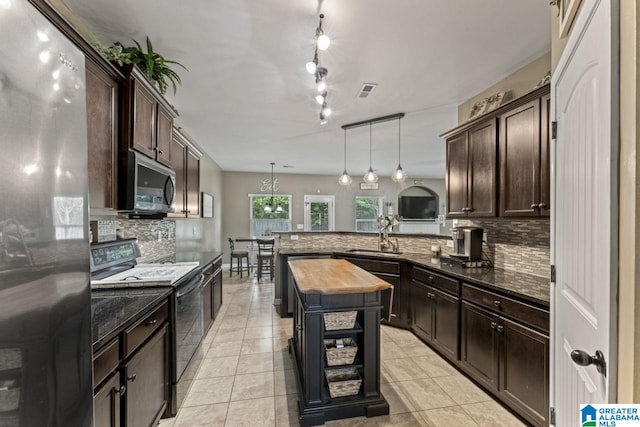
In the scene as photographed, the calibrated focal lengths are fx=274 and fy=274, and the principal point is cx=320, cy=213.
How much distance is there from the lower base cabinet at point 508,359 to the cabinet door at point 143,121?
2891 millimetres

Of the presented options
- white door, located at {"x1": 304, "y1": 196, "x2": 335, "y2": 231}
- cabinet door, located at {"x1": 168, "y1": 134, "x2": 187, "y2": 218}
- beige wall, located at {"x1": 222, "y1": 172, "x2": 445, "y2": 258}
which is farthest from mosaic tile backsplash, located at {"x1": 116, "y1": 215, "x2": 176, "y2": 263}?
white door, located at {"x1": 304, "y1": 196, "x2": 335, "y2": 231}

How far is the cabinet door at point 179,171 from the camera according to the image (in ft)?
9.10

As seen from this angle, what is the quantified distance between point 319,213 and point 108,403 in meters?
7.39

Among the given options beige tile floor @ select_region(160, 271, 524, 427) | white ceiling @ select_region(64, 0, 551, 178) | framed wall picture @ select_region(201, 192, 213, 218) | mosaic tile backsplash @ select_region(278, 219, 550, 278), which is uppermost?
white ceiling @ select_region(64, 0, 551, 178)

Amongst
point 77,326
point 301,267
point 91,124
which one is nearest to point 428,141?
point 301,267

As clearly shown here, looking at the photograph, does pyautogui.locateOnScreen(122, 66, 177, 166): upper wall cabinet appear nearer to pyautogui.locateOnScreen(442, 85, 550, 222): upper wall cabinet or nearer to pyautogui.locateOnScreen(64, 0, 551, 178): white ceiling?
pyautogui.locateOnScreen(64, 0, 551, 178): white ceiling

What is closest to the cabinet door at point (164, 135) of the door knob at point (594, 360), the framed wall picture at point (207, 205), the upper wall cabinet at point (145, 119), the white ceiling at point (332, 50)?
the upper wall cabinet at point (145, 119)

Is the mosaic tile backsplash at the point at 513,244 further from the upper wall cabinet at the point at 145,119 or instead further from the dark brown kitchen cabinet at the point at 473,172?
the upper wall cabinet at the point at 145,119

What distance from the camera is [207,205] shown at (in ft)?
19.0

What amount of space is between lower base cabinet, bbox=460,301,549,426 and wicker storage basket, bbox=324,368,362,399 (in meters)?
1.07

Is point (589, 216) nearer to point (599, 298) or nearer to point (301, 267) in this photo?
point (599, 298)

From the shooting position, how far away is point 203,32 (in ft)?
6.56

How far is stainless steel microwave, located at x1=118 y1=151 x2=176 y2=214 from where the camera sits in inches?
68.8

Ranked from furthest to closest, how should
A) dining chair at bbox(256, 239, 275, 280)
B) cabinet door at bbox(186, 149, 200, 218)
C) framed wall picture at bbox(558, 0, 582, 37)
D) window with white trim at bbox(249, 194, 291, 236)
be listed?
window with white trim at bbox(249, 194, 291, 236)
dining chair at bbox(256, 239, 275, 280)
cabinet door at bbox(186, 149, 200, 218)
framed wall picture at bbox(558, 0, 582, 37)
